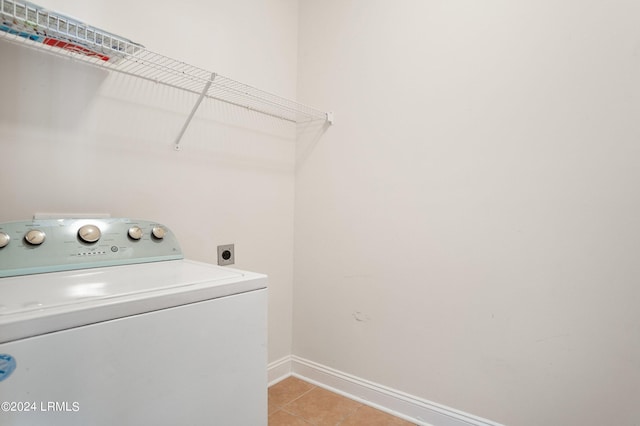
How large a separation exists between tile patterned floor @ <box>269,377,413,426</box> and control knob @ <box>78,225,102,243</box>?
1.15 meters

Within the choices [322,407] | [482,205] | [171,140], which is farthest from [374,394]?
[171,140]

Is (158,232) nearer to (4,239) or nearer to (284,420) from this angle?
(4,239)

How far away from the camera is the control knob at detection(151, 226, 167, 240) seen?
125cm

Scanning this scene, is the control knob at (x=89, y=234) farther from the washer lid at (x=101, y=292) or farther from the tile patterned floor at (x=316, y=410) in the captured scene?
the tile patterned floor at (x=316, y=410)

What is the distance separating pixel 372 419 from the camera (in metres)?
1.59

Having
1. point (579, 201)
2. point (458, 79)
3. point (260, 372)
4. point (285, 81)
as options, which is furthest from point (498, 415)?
point (285, 81)

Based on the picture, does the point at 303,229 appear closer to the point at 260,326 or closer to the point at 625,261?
the point at 260,326

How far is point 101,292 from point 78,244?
1.36 ft

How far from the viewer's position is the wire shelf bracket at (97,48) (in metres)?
0.93

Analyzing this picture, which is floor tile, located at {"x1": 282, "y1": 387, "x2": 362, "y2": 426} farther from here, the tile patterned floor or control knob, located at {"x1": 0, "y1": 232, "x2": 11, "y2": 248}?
control knob, located at {"x1": 0, "y1": 232, "x2": 11, "y2": 248}

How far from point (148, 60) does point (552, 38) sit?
1608 mm

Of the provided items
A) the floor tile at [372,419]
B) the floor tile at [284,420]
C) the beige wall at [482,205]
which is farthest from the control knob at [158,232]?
the floor tile at [372,419]

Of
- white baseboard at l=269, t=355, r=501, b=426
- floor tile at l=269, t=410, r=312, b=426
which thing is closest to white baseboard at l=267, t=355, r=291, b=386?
white baseboard at l=269, t=355, r=501, b=426

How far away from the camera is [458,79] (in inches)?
58.4
